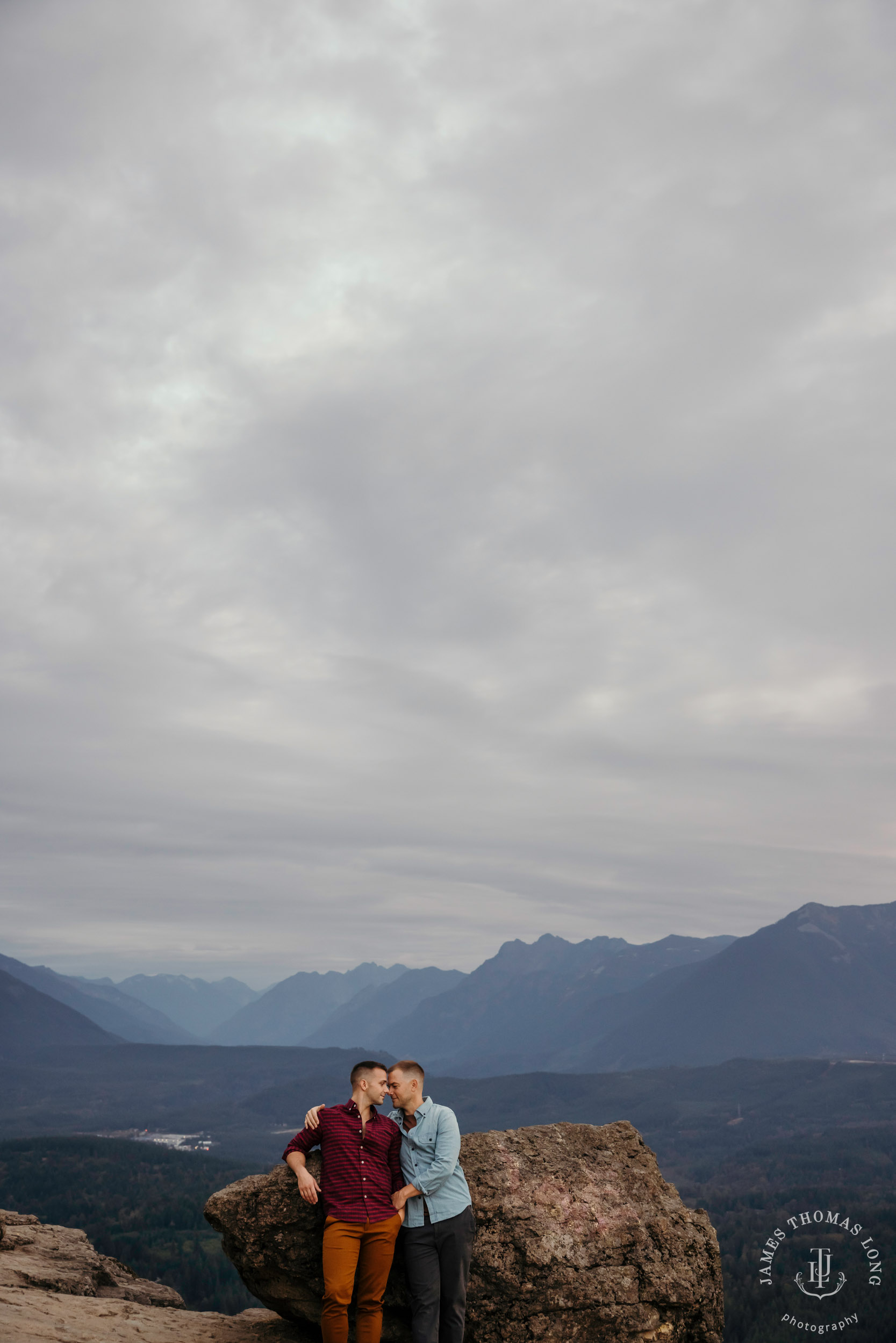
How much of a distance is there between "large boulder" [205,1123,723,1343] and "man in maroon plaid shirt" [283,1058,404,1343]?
1.27 m

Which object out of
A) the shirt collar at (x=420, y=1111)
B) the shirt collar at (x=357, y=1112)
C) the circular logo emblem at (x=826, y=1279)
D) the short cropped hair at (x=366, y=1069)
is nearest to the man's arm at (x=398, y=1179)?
the shirt collar at (x=420, y=1111)

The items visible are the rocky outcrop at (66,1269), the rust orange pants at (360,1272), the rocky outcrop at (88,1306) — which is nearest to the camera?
the rust orange pants at (360,1272)

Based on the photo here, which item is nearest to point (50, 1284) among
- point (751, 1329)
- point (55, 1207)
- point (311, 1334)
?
point (311, 1334)

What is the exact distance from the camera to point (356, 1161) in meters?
12.4

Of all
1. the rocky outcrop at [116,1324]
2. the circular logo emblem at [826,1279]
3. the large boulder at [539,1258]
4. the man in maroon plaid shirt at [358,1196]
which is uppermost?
the man in maroon plaid shirt at [358,1196]

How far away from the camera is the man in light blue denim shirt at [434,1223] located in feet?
40.0

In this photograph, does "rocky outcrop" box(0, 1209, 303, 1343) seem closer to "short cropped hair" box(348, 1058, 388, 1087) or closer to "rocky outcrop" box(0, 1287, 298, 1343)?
"rocky outcrop" box(0, 1287, 298, 1343)

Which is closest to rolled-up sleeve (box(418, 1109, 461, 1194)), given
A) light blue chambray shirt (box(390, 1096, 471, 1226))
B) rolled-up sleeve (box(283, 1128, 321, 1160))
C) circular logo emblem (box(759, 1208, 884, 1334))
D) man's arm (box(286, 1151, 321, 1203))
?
light blue chambray shirt (box(390, 1096, 471, 1226))

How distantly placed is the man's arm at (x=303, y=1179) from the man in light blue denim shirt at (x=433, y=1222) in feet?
2.01

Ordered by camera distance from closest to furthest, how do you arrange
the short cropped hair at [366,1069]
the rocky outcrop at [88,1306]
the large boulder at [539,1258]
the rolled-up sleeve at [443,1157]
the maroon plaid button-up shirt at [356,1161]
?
the maroon plaid button-up shirt at [356,1161]
the rolled-up sleeve at [443,1157]
the short cropped hair at [366,1069]
the large boulder at [539,1258]
the rocky outcrop at [88,1306]

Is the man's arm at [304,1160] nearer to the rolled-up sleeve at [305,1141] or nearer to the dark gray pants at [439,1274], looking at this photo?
the rolled-up sleeve at [305,1141]

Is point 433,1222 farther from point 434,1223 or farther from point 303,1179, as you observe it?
point 303,1179

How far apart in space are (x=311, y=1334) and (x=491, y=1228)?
3.70m

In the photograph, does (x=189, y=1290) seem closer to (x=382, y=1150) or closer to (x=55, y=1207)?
(x=55, y=1207)
